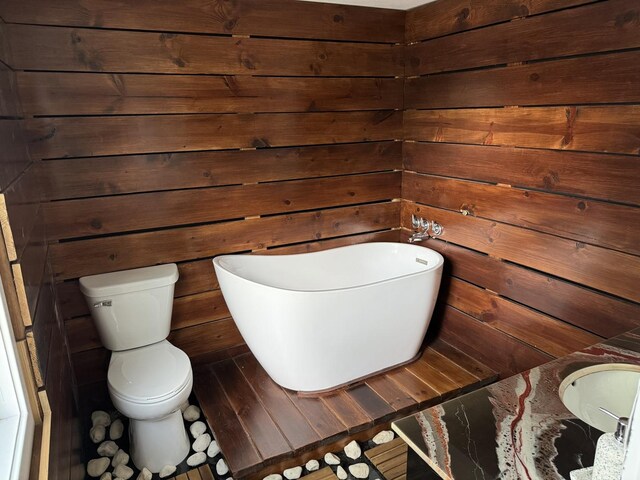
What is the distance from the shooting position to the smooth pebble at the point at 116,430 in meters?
2.28

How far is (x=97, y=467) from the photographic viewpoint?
205 centimetres

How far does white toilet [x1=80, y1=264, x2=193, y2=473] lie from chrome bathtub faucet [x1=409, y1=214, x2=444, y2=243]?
150 cm

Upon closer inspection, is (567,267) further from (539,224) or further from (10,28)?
(10,28)

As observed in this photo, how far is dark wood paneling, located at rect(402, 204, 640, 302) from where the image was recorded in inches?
75.3

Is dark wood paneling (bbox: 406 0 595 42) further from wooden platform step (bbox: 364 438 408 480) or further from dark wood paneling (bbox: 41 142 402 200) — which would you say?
wooden platform step (bbox: 364 438 408 480)

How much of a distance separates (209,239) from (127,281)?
524 mm

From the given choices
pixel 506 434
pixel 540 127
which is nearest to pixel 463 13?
pixel 540 127

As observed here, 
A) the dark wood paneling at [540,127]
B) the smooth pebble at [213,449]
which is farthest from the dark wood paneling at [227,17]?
the smooth pebble at [213,449]

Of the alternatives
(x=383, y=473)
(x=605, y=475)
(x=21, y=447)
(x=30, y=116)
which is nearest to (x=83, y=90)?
(x=30, y=116)

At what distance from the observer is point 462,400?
122cm

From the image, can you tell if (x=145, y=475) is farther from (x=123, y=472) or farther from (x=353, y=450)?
(x=353, y=450)

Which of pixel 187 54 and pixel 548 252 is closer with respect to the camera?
pixel 548 252

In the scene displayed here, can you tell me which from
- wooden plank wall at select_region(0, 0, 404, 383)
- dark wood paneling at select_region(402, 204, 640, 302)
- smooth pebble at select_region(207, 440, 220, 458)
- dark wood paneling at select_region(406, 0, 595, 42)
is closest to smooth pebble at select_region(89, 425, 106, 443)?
wooden plank wall at select_region(0, 0, 404, 383)

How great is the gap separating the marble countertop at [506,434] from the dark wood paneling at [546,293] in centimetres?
84
